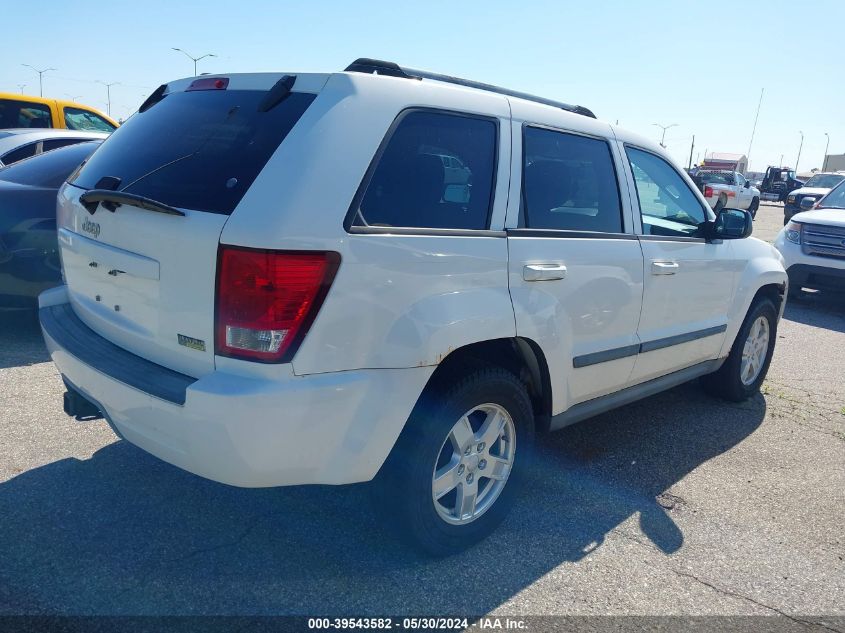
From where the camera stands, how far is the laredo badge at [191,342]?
2.46 metres

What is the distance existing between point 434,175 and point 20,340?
14.1 ft

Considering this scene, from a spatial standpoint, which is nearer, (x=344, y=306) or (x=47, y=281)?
(x=344, y=306)

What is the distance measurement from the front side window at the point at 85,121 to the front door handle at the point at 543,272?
1097 cm

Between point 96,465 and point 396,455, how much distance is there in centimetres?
180

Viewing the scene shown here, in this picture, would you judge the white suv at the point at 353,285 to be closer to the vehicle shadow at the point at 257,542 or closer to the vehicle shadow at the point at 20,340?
the vehicle shadow at the point at 257,542

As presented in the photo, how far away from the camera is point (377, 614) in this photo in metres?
2.64

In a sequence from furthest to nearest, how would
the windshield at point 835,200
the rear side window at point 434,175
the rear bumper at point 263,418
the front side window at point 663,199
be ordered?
the windshield at point 835,200, the front side window at point 663,199, the rear side window at point 434,175, the rear bumper at point 263,418

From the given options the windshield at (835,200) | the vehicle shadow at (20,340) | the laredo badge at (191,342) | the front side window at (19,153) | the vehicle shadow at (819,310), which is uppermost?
the windshield at (835,200)

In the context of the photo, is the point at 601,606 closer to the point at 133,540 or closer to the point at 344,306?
the point at 344,306

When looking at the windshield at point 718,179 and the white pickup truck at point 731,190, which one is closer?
the white pickup truck at point 731,190

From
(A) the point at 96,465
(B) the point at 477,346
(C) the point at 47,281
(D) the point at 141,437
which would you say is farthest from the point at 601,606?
(C) the point at 47,281

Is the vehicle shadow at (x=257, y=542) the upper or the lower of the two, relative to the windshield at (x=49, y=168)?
lower

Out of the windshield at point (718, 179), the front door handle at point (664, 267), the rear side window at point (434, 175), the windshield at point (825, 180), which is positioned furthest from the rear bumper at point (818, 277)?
the windshield at point (718, 179)

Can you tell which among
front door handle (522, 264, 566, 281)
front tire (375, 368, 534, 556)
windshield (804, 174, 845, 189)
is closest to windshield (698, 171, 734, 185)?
windshield (804, 174, 845, 189)
